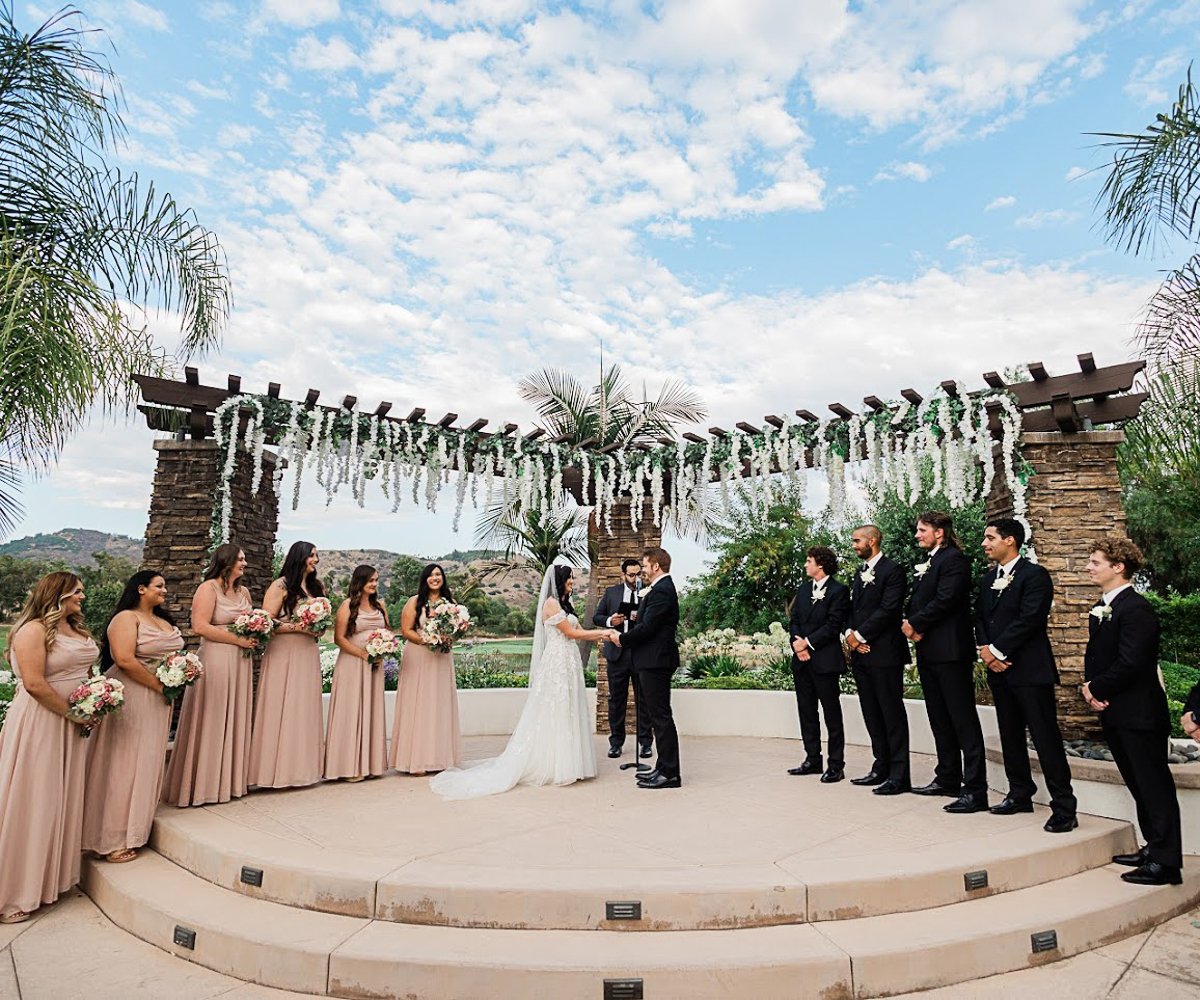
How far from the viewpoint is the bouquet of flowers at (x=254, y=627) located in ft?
17.9

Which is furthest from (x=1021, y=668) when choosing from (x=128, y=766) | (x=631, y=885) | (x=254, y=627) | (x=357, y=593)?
(x=128, y=766)

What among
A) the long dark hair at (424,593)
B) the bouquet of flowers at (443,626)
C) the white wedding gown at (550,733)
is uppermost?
the long dark hair at (424,593)

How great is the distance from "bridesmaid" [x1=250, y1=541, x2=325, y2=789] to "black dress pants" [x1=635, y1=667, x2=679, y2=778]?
2.71 m

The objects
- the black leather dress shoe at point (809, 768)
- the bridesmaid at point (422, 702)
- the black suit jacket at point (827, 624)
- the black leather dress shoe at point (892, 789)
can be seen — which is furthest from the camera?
the black leather dress shoe at point (809, 768)

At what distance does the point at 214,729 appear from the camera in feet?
17.7

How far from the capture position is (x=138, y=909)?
3.89m

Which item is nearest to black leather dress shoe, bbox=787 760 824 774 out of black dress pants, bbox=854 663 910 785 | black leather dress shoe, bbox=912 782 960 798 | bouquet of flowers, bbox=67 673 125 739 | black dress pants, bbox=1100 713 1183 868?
black dress pants, bbox=854 663 910 785

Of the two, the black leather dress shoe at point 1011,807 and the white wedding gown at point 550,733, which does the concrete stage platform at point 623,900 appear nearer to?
the black leather dress shoe at point 1011,807

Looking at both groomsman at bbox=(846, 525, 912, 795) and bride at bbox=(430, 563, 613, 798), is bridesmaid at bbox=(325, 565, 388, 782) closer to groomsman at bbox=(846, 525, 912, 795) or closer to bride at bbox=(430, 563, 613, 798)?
bride at bbox=(430, 563, 613, 798)

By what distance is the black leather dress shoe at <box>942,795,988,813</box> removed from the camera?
5164 mm

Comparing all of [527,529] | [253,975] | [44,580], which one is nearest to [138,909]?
[253,975]

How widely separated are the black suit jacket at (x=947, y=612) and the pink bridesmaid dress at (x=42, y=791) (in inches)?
215

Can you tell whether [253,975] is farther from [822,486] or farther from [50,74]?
[50,74]

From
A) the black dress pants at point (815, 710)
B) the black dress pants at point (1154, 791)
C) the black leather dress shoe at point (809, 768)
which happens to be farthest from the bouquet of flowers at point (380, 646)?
the black dress pants at point (1154, 791)
